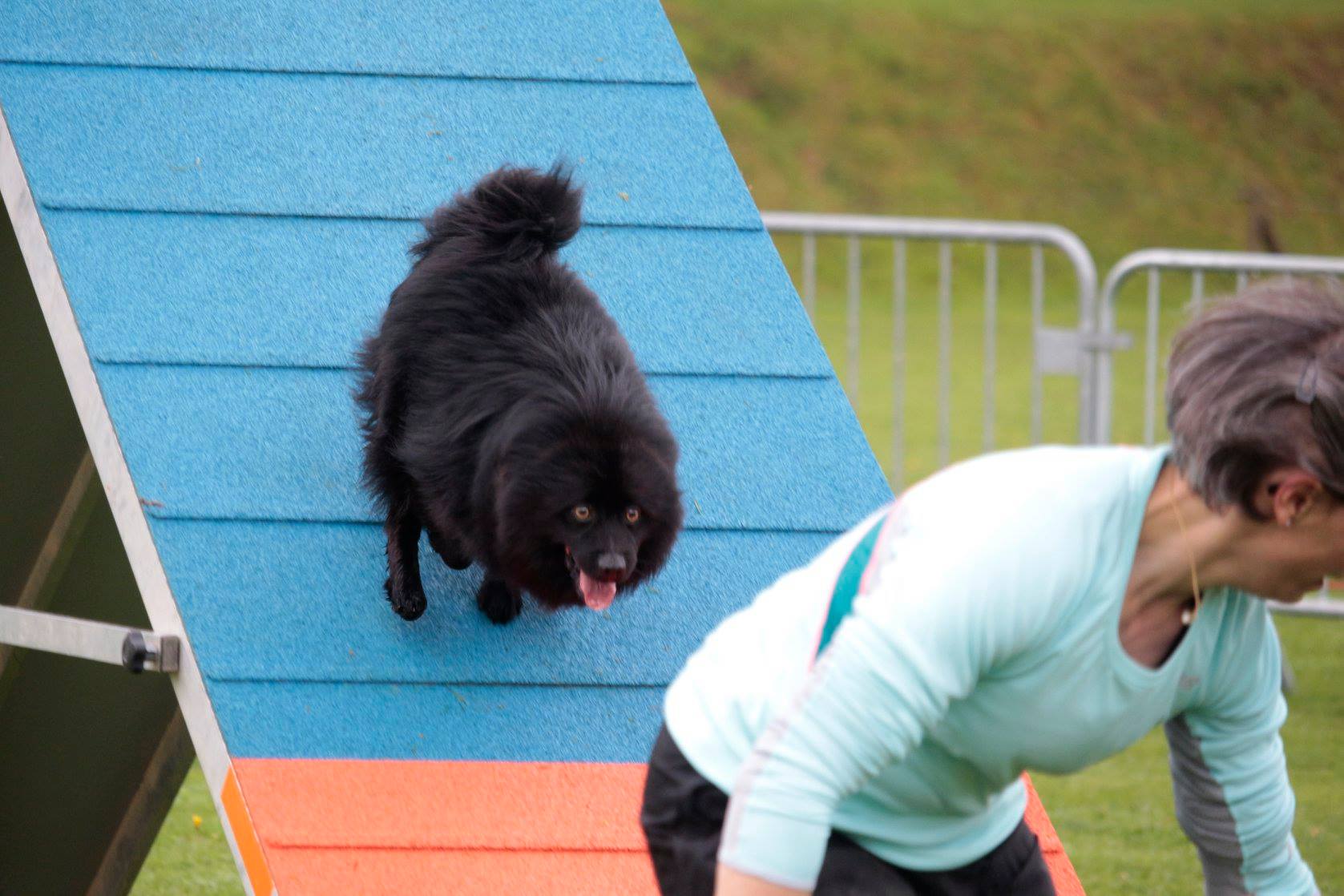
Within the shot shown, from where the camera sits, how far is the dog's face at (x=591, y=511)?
228 centimetres

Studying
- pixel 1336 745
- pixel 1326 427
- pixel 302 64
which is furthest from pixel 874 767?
pixel 1336 745

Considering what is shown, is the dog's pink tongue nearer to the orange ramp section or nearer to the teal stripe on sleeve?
A: the orange ramp section

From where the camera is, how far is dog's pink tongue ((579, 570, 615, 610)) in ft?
7.70

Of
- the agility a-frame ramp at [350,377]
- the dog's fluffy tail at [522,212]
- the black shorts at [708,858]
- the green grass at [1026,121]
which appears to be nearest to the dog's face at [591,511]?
the agility a-frame ramp at [350,377]

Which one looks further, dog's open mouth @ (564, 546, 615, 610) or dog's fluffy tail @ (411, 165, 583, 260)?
dog's fluffy tail @ (411, 165, 583, 260)

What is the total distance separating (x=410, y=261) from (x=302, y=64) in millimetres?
597

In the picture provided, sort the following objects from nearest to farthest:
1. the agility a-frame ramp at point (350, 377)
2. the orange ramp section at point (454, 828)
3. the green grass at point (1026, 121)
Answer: the orange ramp section at point (454, 828), the agility a-frame ramp at point (350, 377), the green grass at point (1026, 121)

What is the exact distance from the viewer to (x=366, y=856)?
1974 millimetres

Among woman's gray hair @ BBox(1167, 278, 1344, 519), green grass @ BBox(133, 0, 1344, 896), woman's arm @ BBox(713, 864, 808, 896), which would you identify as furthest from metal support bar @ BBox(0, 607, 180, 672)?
green grass @ BBox(133, 0, 1344, 896)

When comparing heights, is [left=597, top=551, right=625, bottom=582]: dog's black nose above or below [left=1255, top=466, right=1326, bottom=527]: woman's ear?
below

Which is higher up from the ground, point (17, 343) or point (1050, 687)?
point (1050, 687)

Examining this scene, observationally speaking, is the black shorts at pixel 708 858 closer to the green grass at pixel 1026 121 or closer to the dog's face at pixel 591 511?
the dog's face at pixel 591 511

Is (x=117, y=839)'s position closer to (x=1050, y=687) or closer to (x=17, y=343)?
(x=17, y=343)

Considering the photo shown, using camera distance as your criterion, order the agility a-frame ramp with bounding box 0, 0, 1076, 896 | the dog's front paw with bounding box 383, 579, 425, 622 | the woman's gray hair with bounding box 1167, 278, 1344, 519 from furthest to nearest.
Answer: the dog's front paw with bounding box 383, 579, 425, 622, the agility a-frame ramp with bounding box 0, 0, 1076, 896, the woman's gray hair with bounding box 1167, 278, 1344, 519
